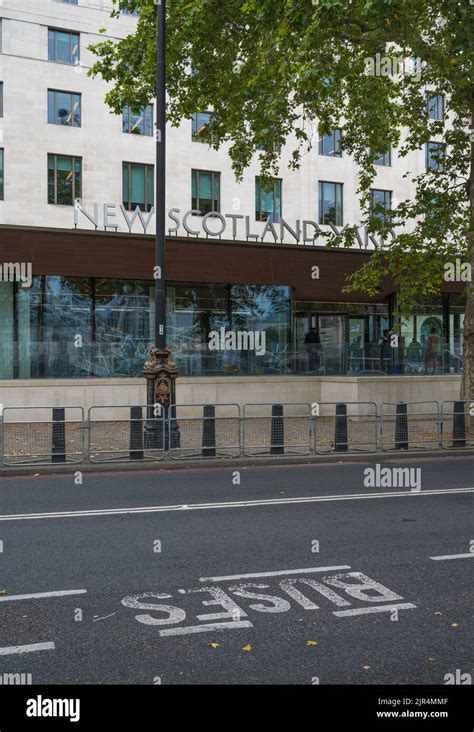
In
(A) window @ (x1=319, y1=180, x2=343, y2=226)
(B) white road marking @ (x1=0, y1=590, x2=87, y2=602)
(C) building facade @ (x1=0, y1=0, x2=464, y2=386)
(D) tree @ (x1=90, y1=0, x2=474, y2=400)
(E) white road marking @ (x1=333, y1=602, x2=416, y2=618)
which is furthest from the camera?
(A) window @ (x1=319, y1=180, x2=343, y2=226)

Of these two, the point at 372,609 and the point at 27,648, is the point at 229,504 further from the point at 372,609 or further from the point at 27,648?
the point at 27,648

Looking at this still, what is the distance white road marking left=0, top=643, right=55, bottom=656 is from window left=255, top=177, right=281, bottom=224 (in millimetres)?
25506

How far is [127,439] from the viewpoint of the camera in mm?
13039

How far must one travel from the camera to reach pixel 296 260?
79.0 feet

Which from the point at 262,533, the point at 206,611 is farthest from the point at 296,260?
the point at 206,611

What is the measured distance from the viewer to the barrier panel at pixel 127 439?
12.8 meters

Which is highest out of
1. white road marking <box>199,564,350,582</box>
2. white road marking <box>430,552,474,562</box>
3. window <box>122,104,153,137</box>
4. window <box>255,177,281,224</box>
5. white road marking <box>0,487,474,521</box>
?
window <box>122,104,153,137</box>

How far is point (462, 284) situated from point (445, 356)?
5.04 metres

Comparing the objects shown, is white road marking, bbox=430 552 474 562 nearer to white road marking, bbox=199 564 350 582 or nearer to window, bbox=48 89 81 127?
white road marking, bbox=199 564 350 582

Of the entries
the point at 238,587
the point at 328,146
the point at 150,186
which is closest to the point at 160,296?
the point at 238,587

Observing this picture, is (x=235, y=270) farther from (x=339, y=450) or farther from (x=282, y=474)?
(x=282, y=474)

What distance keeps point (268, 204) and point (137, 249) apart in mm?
8580

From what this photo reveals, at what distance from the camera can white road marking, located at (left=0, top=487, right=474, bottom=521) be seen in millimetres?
8422

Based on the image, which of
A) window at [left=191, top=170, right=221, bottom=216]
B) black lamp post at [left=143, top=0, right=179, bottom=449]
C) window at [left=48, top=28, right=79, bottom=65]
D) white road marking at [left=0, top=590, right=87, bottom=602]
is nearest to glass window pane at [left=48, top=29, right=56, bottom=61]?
window at [left=48, top=28, right=79, bottom=65]
